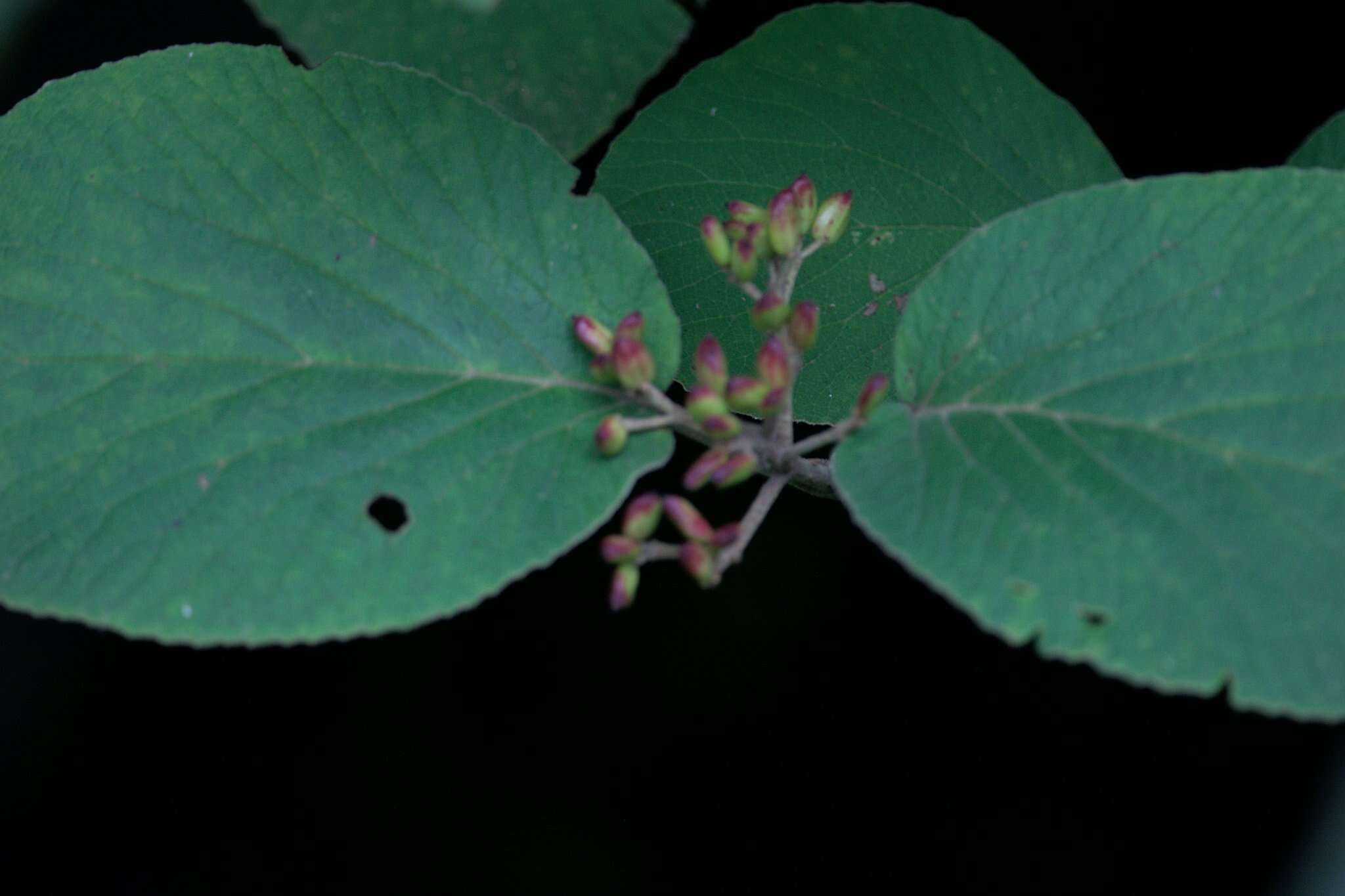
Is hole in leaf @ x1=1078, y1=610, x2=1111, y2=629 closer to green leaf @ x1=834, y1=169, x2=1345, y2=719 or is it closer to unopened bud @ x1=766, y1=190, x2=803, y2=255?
green leaf @ x1=834, y1=169, x2=1345, y2=719

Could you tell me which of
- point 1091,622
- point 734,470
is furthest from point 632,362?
point 1091,622

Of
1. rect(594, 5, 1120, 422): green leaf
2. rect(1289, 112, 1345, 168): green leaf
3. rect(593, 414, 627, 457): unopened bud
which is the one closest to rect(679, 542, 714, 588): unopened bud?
rect(593, 414, 627, 457): unopened bud

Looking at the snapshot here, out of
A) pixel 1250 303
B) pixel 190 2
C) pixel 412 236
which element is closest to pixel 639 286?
pixel 412 236

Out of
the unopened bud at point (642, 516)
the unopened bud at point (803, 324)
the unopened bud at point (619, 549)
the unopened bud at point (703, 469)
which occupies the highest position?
the unopened bud at point (803, 324)

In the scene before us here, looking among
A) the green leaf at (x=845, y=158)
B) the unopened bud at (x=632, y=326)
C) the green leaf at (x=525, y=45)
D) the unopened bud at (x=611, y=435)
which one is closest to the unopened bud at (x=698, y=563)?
the unopened bud at (x=611, y=435)

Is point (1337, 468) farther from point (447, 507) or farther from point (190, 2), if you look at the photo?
point (190, 2)

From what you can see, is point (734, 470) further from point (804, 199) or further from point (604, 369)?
point (804, 199)

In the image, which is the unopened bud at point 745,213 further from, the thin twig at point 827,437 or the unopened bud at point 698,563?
the unopened bud at point 698,563
